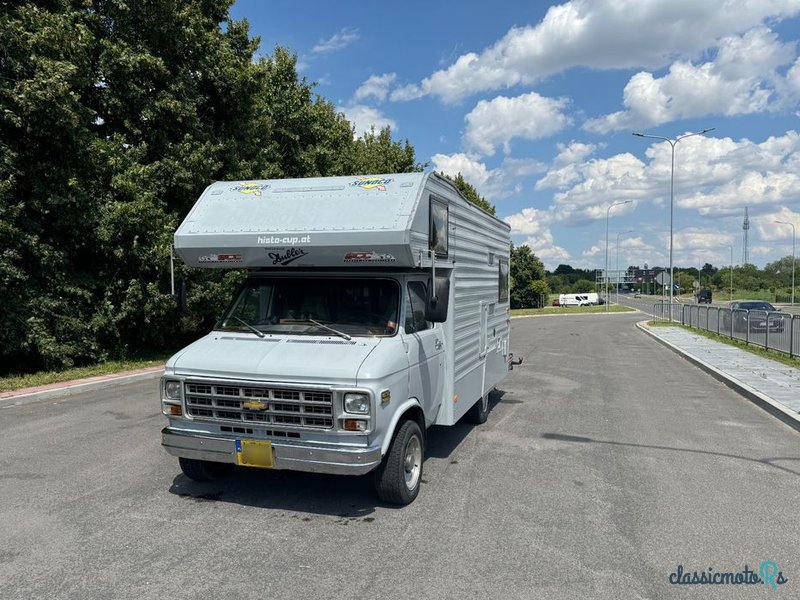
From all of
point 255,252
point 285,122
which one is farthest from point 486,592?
point 285,122

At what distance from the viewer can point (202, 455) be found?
471 centimetres

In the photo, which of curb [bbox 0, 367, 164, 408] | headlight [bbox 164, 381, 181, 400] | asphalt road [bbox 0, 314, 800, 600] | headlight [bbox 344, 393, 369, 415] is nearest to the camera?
asphalt road [bbox 0, 314, 800, 600]

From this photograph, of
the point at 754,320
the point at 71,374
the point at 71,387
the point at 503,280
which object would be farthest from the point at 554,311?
the point at 71,387

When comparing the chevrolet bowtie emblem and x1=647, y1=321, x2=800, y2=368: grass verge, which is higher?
the chevrolet bowtie emblem

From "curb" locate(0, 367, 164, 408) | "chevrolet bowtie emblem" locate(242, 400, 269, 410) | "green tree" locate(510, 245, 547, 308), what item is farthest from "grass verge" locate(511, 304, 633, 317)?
"chevrolet bowtie emblem" locate(242, 400, 269, 410)

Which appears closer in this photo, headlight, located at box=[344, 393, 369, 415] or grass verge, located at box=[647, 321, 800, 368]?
headlight, located at box=[344, 393, 369, 415]

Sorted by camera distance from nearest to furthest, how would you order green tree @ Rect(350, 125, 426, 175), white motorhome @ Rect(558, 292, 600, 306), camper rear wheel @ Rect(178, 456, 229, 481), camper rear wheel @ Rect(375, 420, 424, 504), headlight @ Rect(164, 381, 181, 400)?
1. camper rear wheel @ Rect(375, 420, 424, 504)
2. headlight @ Rect(164, 381, 181, 400)
3. camper rear wheel @ Rect(178, 456, 229, 481)
4. green tree @ Rect(350, 125, 426, 175)
5. white motorhome @ Rect(558, 292, 600, 306)

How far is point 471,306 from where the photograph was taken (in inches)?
281

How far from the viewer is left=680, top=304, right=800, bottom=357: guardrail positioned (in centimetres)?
1485

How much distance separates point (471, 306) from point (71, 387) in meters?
7.95

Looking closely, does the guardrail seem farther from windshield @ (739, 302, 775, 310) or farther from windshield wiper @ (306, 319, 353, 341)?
windshield wiper @ (306, 319, 353, 341)

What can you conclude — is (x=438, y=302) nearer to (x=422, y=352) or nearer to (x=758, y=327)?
(x=422, y=352)

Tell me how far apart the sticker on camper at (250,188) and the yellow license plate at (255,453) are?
249 centimetres

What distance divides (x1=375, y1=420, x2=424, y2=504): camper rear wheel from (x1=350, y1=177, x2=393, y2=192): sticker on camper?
7.15ft
